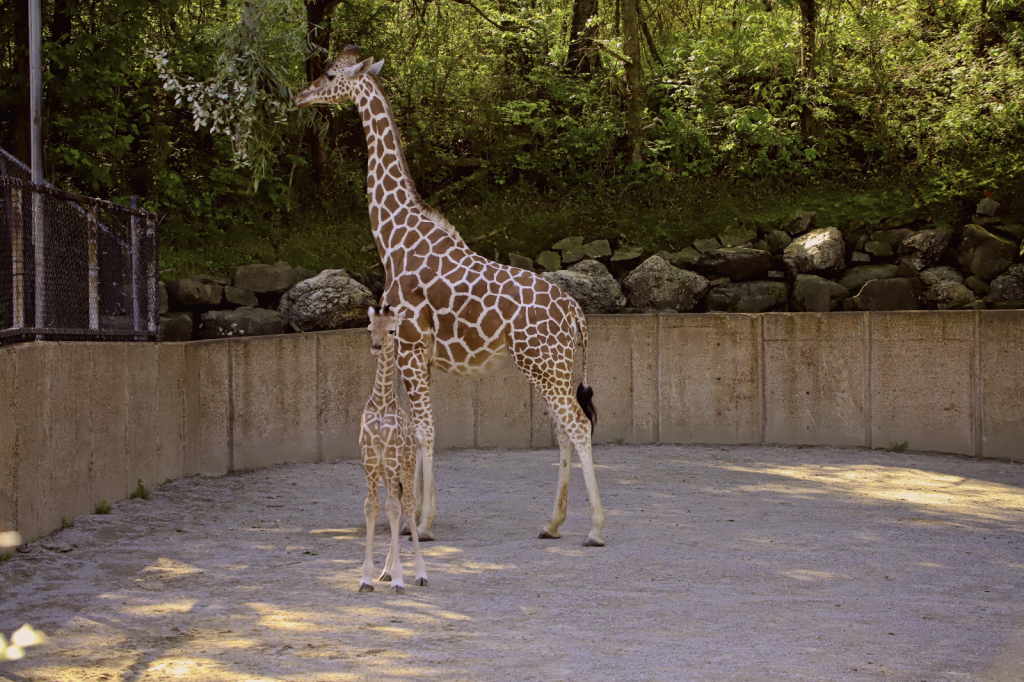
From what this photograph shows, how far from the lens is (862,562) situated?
6.89 meters

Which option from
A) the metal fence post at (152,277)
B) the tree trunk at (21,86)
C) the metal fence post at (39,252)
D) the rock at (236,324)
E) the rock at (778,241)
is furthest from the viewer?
the rock at (778,241)

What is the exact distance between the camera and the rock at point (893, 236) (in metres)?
14.6

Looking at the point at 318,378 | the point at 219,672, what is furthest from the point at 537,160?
the point at 219,672

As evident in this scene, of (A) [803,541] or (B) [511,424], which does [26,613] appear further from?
(B) [511,424]

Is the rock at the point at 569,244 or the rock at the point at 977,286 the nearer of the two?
the rock at the point at 977,286

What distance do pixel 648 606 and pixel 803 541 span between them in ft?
7.39

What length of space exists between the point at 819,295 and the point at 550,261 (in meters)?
3.86

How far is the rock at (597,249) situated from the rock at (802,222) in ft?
9.35

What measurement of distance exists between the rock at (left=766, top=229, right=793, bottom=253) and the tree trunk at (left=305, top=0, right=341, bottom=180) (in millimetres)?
6901

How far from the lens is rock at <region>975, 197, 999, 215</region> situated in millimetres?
14477

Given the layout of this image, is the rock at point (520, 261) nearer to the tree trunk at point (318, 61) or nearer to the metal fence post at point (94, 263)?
the tree trunk at point (318, 61)

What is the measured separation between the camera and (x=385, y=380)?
19.9ft

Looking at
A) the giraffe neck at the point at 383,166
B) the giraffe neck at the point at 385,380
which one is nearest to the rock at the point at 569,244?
the giraffe neck at the point at 383,166

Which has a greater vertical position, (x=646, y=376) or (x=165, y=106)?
(x=165, y=106)
